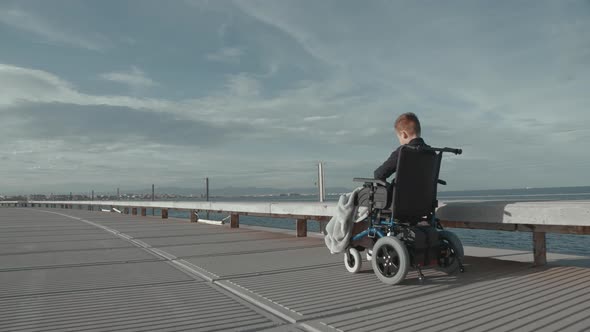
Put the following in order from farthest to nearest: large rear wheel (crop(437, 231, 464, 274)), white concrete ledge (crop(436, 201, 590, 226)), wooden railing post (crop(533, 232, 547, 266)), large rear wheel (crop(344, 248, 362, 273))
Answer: wooden railing post (crop(533, 232, 547, 266)) → large rear wheel (crop(344, 248, 362, 273)) → large rear wheel (crop(437, 231, 464, 274)) → white concrete ledge (crop(436, 201, 590, 226))

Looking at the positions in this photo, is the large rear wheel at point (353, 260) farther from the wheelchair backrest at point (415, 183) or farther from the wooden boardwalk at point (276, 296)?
the wheelchair backrest at point (415, 183)

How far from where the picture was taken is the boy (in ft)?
13.6

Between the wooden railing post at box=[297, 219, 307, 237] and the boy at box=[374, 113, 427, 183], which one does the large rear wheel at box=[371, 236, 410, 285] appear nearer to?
the boy at box=[374, 113, 427, 183]

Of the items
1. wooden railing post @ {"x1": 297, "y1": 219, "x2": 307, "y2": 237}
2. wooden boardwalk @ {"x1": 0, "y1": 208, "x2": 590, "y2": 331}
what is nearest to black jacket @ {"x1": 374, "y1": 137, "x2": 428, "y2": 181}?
wooden boardwalk @ {"x1": 0, "y1": 208, "x2": 590, "y2": 331}

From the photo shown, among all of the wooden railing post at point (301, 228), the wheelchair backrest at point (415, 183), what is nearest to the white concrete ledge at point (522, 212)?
the wheelchair backrest at point (415, 183)

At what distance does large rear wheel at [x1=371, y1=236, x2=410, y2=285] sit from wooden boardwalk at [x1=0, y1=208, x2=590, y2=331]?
109mm

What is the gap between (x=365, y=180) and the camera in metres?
4.25

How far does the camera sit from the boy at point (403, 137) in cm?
416

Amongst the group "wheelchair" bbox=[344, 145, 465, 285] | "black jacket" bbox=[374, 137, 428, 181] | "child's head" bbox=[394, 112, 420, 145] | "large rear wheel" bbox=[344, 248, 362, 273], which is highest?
"child's head" bbox=[394, 112, 420, 145]

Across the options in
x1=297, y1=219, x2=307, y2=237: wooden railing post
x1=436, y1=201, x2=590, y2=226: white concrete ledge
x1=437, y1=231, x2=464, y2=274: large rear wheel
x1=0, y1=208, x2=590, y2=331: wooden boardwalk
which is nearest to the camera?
x1=0, y1=208, x2=590, y2=331: wooden boardwalk

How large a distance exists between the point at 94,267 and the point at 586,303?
501 cm

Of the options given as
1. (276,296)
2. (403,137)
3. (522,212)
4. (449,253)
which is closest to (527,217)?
(522,212)

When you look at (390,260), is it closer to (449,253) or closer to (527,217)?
(449,253)

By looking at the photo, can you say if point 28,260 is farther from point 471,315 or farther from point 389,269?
point 471,315
